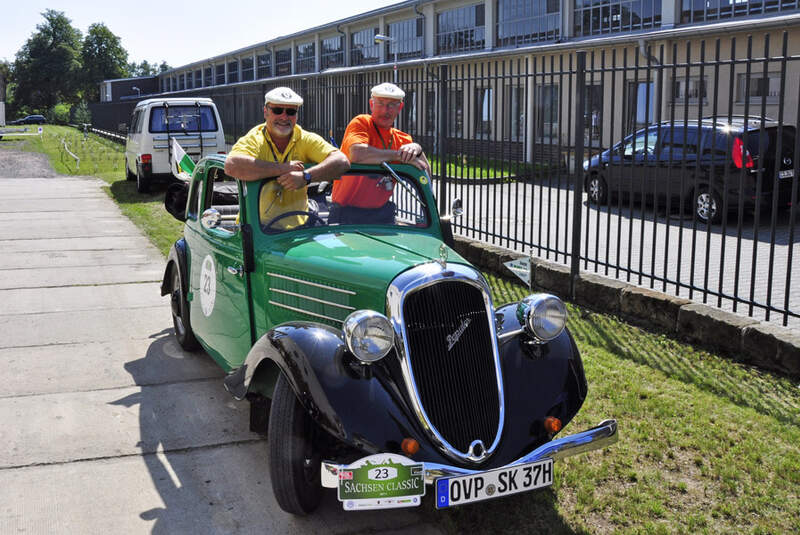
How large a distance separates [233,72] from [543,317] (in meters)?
60.7

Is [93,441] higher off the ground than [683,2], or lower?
lower

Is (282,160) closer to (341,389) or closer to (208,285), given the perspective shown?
(208,285)

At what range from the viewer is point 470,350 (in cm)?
382

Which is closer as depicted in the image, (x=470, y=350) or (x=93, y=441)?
(x=470, y=350)

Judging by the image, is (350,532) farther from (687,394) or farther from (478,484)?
(687,394)

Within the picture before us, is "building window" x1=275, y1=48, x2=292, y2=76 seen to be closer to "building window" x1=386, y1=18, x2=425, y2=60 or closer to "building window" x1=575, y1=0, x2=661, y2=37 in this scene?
"building window" x1=386, y1=18, x2=425, y2=60

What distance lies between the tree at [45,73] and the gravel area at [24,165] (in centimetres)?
8575

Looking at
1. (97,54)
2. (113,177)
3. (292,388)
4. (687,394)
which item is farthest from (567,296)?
(97,54)

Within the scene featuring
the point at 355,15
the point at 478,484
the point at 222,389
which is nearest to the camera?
the point at 478,484

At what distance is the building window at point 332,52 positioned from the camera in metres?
43.4

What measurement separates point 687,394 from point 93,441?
12.5ft

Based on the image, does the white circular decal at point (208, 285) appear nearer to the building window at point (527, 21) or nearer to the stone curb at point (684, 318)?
the stone curb at point (684, 318)

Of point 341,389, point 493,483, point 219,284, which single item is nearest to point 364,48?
point 219,284

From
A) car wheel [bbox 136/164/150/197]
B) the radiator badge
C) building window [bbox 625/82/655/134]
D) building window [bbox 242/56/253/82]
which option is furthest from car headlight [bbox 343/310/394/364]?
building window [bbox 242/56/253/82]
